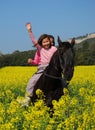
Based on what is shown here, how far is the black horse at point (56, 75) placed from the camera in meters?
8.21

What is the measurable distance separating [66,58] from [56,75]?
0.41 meters

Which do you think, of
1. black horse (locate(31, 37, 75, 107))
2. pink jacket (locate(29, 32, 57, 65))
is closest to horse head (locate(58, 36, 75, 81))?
black horse (locate(31, 37, 75, 107))

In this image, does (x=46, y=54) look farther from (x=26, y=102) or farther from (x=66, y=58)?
(x=26, y=102)

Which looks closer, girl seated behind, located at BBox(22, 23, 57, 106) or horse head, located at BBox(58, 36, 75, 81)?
horse head, located at BBox(58, 36, 75, 81)

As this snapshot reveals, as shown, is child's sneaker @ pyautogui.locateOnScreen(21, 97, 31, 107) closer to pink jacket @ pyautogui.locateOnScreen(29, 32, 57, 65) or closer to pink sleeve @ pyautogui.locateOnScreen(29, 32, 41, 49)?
pink jacket @ pyautogui.locateOnScreen(29, 32, 57, 65)

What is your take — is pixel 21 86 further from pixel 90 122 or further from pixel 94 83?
pixel 90 122

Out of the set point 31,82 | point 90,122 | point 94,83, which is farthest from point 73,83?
point 90,122

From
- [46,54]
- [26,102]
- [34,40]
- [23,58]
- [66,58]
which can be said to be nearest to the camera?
[66,58]

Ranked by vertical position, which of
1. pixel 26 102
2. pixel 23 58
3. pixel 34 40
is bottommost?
pixel 23 58

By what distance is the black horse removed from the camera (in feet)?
26.9

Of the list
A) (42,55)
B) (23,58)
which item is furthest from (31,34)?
(23,58)

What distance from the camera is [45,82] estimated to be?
27.7 feet

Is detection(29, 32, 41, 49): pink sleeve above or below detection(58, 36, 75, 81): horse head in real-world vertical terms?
above

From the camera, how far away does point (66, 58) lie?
813 cm
